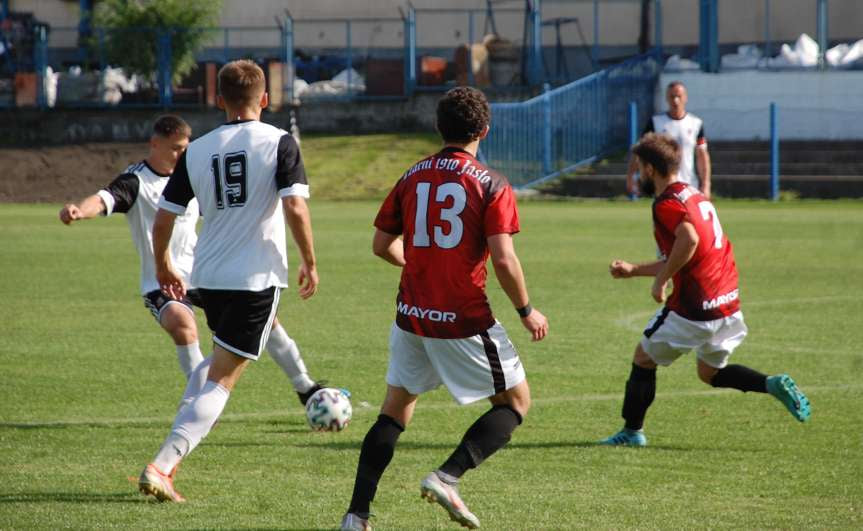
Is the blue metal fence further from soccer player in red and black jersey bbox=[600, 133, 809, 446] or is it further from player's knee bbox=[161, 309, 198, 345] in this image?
soccer player in red and black jersey bbox=[600, 133, 809, 446]

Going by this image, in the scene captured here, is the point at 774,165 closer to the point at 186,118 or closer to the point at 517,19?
the point at 517,19

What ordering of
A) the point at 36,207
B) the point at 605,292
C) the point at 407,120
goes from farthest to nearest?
the point at 407,120
the point at 36,207
the point at 605,292

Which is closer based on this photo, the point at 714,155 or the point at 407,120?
the point at 714,155

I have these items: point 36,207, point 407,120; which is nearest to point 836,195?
point 407,120

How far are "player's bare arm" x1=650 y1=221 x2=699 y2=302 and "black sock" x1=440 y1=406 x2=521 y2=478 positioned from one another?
179 cm

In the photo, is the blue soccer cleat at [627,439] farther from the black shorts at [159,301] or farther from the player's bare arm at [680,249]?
the black shorts at [159,301]

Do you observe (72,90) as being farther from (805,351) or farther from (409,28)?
(805,351)

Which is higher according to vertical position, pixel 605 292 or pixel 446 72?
pixel 446 72

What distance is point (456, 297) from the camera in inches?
212

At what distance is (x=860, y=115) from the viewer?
3147cm

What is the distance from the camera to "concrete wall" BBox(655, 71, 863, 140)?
31.7 metres

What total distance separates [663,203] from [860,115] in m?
26.3

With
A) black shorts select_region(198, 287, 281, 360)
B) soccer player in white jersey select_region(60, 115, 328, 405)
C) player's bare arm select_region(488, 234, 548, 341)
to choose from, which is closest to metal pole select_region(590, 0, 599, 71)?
soccer player in white jersey select_region(60, 115, 328, 405)

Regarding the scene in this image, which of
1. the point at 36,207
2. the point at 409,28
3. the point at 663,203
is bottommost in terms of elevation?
the point at 36,207
